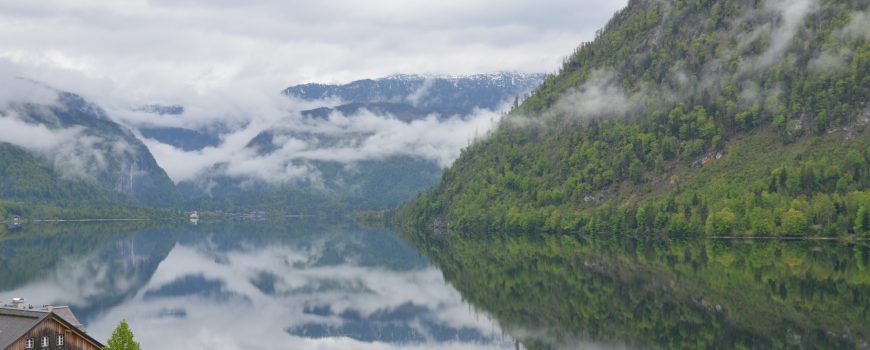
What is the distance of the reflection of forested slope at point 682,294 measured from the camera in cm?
7100

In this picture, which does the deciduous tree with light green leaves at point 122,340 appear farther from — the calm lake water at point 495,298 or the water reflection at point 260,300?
the calm lake water at point 495,298

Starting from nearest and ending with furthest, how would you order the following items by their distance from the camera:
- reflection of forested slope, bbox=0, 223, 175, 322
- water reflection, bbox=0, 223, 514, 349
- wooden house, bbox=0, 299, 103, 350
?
wooden house, bbox=0, 299, 103, 350
water reflection, bbox=0, 223, 514, 349
reflection of forested slope, bbox=0, 223, 175, 322

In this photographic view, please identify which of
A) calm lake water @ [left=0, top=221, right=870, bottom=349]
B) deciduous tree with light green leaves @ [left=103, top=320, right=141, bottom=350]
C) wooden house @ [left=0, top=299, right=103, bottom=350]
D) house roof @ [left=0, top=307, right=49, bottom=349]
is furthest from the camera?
calm lake water @ [left=0, top=221, right=870, bottom=349]

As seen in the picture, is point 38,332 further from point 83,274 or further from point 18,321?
point 83,274

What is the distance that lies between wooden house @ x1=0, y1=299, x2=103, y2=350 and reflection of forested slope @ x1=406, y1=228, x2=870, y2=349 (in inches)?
1436

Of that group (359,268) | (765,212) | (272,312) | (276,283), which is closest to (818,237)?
(765,212)

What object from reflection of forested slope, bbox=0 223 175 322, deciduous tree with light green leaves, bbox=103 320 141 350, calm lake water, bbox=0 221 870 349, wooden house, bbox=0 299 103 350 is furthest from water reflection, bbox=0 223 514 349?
deciduous tree with light green leaves, bbox=103 320 141 350

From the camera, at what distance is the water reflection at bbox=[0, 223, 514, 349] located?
279 ft

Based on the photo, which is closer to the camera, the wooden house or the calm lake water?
the wooden house

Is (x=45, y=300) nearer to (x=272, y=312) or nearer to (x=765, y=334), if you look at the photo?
(x=272, y=312)

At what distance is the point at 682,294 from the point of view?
95.5m

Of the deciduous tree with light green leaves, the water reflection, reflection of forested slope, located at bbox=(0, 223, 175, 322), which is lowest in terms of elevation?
the water reflection

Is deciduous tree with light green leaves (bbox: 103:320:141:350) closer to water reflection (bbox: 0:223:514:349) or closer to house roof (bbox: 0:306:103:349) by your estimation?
house roof (bbox: 0:306:103:349)

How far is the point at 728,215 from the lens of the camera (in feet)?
614
